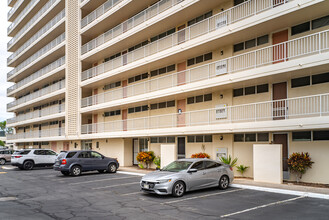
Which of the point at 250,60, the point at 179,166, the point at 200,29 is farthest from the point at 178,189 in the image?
the point at 200,29

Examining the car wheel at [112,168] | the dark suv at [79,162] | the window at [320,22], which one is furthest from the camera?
the car wheel at [112,168]

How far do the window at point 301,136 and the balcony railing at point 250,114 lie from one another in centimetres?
94

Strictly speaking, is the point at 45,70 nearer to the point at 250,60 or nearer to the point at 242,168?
the point at 250,60

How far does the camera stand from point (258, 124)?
15891 mm

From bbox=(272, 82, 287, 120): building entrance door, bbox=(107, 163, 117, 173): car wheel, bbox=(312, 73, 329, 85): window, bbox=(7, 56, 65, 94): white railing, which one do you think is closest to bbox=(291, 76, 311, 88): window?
bbox=(312, 73, 329, 85): window

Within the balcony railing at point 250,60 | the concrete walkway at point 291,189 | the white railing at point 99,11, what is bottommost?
the concrete walkway at point 291,189

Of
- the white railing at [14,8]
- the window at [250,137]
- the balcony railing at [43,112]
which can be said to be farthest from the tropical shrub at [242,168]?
the white railing at [14,8]

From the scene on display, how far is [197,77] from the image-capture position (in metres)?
20.8

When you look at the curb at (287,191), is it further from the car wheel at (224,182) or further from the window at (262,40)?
the window at (262,40)

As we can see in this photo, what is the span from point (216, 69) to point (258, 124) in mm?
Result: 5079

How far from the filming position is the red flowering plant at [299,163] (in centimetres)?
1488

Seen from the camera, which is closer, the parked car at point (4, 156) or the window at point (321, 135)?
the window at point (321, 135)

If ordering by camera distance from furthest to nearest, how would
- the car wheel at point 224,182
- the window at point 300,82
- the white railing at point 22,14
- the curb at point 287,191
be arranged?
1. the white railing at point 22,14
2. the window at point 300,82
3. the car wheel at point 224,182
4. the curb at point 287,191

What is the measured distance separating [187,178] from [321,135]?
286 inches
